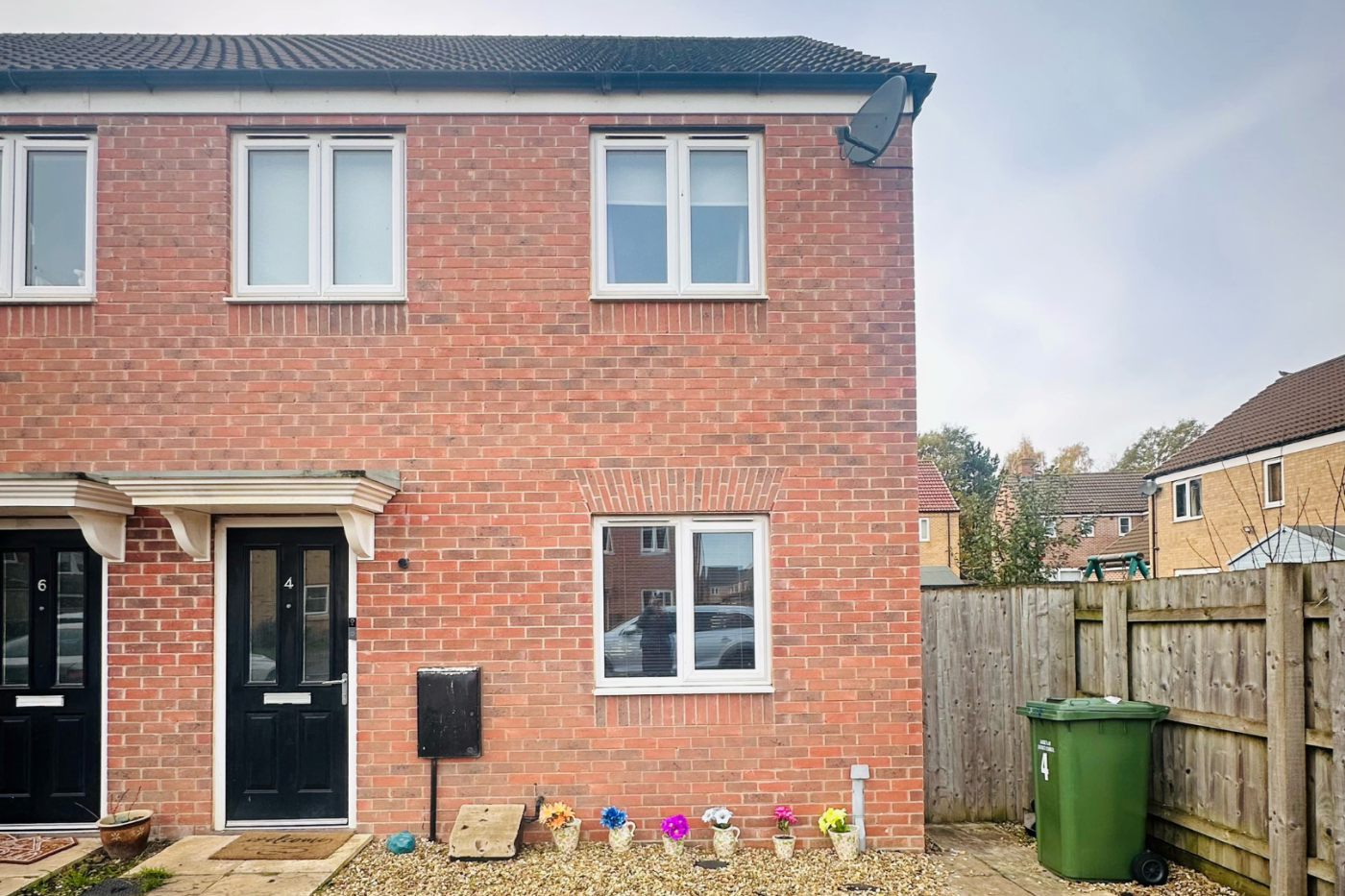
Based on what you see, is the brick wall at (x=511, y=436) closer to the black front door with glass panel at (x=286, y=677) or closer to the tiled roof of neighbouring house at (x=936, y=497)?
the black front door with glass panel at (x=286, y=677)

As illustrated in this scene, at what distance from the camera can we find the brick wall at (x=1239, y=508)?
765 inches

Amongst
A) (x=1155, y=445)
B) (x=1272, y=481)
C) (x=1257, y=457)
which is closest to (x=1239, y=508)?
(x=1272, y=481)

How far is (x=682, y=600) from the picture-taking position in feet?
20.7

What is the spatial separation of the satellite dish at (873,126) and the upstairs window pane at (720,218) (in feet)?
2.60

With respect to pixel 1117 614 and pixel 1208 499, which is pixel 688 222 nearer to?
pixel 1117 614

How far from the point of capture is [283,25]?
30.2ft

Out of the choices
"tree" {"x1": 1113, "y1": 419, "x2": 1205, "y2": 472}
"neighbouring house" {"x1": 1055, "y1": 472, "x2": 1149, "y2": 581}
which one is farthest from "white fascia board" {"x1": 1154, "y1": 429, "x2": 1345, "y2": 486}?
"tree" {"x1": 1113, "y1": 419, "x2": 1205, "y2": 472}

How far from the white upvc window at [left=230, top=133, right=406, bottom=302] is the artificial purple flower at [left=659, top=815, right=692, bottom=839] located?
421cm

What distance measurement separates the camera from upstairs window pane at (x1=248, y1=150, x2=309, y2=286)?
6523mm

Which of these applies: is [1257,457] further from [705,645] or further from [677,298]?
[677,298]

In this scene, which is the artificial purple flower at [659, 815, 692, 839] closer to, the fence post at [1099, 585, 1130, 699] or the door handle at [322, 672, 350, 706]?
the door handle at [322, 672, 350, 706]

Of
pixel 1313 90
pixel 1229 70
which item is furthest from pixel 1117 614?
pixel 1229 70

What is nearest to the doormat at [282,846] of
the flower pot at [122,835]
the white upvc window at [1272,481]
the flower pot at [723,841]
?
the flower pot at [122,835]

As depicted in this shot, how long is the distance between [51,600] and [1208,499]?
2709 cm
